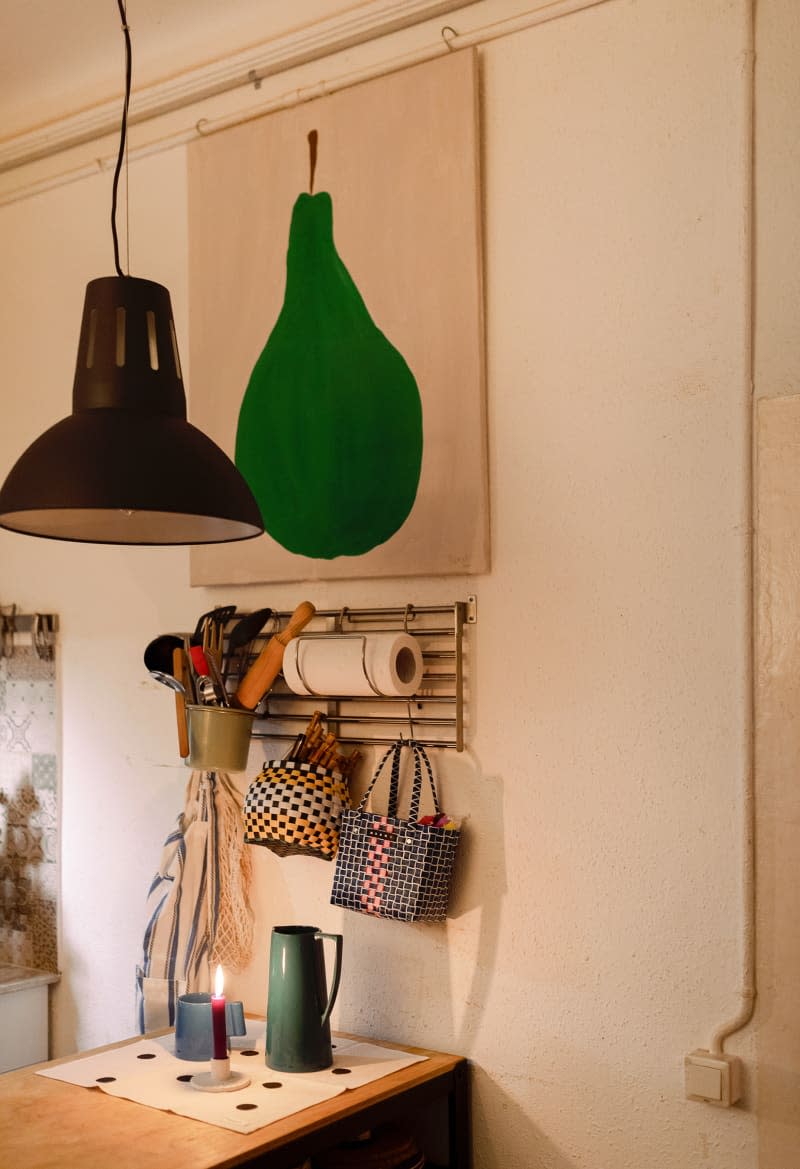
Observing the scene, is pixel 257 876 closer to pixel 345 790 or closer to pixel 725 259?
pixel 345 790

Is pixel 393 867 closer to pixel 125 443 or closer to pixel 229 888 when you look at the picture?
pixel 229 888

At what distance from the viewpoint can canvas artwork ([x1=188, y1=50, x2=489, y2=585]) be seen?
1.97 metres

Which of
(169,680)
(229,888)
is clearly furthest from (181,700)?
(229,888)

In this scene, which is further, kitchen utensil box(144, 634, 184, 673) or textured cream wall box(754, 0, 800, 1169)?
kitchen utensil box(144, 634, 184, 673)

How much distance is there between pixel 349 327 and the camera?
6.86 ft

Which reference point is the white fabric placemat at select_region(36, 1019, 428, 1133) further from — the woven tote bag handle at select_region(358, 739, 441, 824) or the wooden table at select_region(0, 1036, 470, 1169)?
the woven tote bag handle at select_region(358, 739, 441, 824)

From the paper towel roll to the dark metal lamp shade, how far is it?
12.3 inches

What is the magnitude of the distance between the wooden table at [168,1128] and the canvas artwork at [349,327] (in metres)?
0.81

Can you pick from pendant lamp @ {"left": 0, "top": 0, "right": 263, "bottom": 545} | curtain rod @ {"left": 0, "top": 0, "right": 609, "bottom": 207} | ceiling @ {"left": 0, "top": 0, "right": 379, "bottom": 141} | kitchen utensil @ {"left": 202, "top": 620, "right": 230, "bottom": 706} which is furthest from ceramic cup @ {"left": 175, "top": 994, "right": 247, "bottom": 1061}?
ceiling @ {"left": 0, "top": 0, "right": 379, "bottom": 141}

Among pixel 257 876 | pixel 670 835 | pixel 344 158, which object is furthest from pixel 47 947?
pixel 344 158

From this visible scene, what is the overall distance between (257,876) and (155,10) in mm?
1639

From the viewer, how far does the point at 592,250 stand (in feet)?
6.08

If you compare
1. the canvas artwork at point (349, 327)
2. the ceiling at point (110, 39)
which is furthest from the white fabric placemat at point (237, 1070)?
the ceiling at point (110, 39)

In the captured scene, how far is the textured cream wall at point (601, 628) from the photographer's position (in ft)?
5.61
